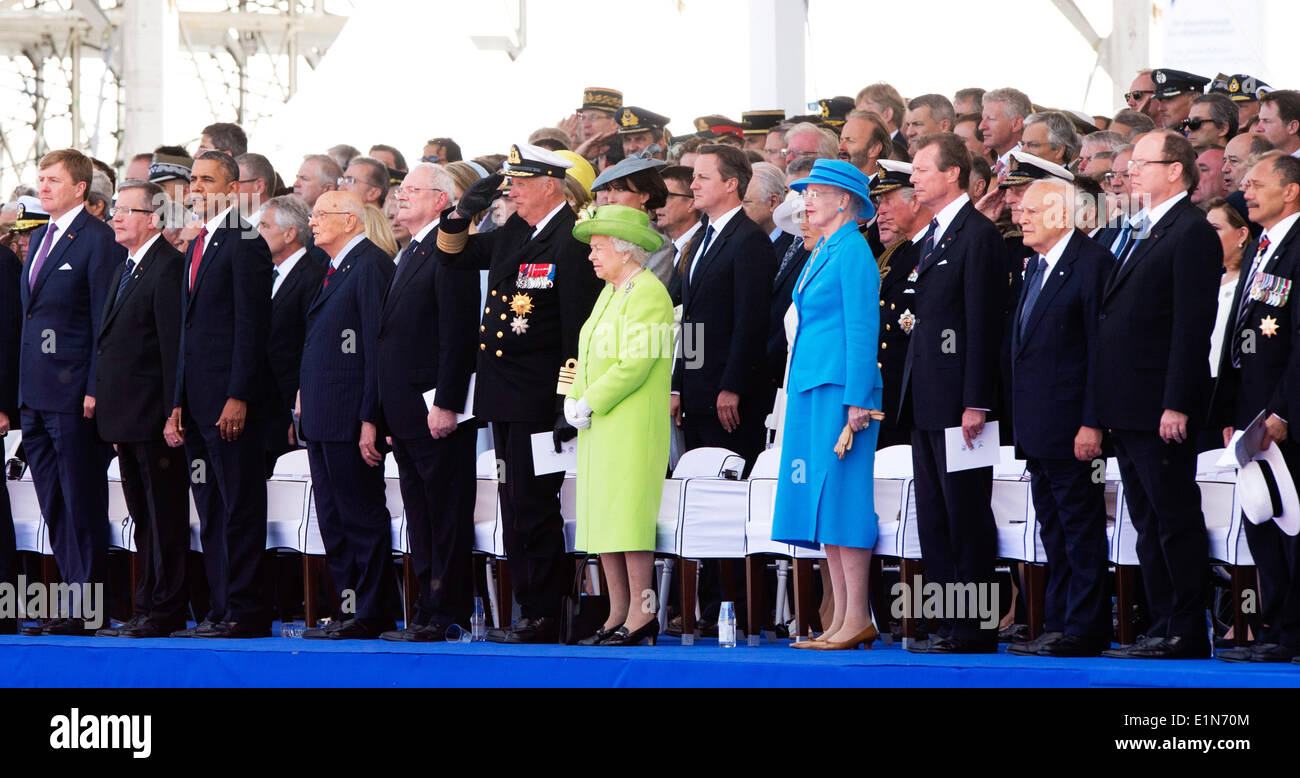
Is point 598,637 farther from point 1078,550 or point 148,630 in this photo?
point 148,630

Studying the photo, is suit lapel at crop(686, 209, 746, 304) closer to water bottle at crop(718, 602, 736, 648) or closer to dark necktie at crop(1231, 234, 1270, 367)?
water bottle at crop(718, 602, 736, 648)

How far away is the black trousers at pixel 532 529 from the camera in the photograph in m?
6.07

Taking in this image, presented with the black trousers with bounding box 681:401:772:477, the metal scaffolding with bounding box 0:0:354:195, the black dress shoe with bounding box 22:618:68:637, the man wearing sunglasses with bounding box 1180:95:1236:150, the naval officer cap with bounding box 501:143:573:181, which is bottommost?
the black dress shoe with bounding box 22:618:68:637

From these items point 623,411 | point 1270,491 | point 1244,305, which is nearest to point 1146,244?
point 1244,305

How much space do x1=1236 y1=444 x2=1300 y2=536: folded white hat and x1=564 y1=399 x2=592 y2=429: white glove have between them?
81.6 inches

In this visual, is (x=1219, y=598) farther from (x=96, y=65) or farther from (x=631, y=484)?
(x=96, y=65)

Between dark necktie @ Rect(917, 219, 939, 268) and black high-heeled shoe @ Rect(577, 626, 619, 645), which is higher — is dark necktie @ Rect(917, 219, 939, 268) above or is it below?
above

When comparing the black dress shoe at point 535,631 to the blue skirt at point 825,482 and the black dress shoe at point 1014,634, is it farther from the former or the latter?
the black dress shoe at point 1014,634

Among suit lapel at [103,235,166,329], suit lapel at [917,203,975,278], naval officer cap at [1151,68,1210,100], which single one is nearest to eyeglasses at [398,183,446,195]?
suit lapel at [103,235,166,329]

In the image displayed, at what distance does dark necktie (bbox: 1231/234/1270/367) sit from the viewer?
550cm

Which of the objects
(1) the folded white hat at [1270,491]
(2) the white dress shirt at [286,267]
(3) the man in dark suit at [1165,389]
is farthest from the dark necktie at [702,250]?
(1) the folded white hat at [1270,491]

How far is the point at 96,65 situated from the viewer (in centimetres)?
2455

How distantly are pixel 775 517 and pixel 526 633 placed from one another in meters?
0.96
